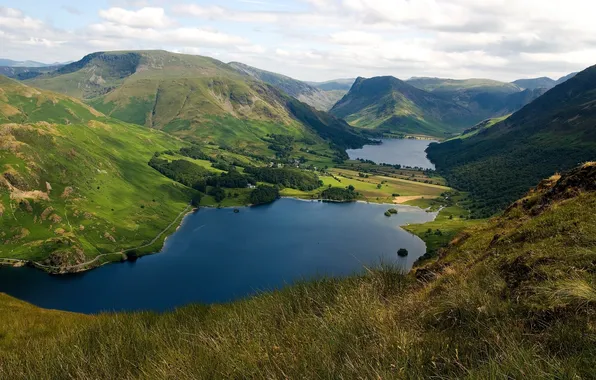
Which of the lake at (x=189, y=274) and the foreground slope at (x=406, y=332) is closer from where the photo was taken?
the foreground slope at (x=406, y=332)

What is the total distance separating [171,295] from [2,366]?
5391 inches

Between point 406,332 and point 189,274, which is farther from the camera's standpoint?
point 189,274

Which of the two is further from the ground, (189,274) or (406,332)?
(406,332)

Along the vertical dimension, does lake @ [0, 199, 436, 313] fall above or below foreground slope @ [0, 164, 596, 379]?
below

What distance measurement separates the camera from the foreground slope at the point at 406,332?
927 centimetres

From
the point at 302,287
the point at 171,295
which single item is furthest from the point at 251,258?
the point at 302,287

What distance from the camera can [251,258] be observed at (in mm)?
181750

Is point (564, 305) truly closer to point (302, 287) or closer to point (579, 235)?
point (579, 235)

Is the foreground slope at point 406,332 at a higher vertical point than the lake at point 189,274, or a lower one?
higher

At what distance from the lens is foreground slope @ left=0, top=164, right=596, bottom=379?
30.4ft

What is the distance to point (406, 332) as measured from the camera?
1109 centimetres

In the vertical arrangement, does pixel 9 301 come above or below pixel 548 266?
below

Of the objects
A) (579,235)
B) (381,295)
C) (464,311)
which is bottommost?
(381,295)

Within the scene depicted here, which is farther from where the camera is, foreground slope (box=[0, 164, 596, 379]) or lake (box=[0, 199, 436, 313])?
lake (box=[0, 199, 436, 313])
